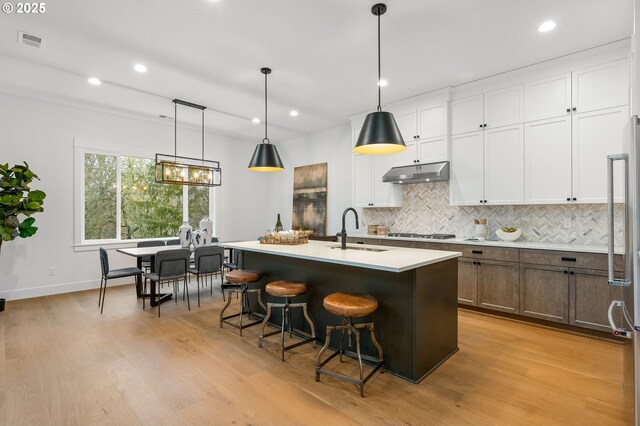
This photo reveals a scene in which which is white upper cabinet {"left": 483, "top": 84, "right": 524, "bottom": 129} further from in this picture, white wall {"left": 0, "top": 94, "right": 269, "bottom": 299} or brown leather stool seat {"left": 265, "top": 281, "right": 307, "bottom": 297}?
white wall {"left": 0, "top": 94, "right": 269, "bottom": 299}

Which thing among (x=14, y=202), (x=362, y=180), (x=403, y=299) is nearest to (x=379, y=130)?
(x=403, y=299)

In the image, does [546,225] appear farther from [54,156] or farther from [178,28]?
[54,156]

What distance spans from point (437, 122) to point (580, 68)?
5.40ft

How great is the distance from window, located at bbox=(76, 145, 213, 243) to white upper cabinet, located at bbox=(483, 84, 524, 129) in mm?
5567

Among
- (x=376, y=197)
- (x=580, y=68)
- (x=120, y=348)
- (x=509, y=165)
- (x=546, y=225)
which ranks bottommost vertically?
(x=120, y=348)

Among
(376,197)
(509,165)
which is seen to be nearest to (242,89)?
→ (376,197)

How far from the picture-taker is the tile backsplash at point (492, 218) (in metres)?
3.71

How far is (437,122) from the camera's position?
15.2 ft

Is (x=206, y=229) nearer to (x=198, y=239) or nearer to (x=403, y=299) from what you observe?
(x=198, y=239)

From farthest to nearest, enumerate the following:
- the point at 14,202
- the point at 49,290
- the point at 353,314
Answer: the point at 49,290
the point at 14,202
the point at 353,314

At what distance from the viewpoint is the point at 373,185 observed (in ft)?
18.1

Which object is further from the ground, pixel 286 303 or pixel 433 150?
pixel 433 150

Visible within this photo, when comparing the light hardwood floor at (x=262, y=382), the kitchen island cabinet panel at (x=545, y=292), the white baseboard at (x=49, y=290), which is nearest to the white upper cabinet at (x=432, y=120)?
the kitchen island cabinet panel at (x=545, y=292)

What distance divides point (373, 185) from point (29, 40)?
469 centimetres
